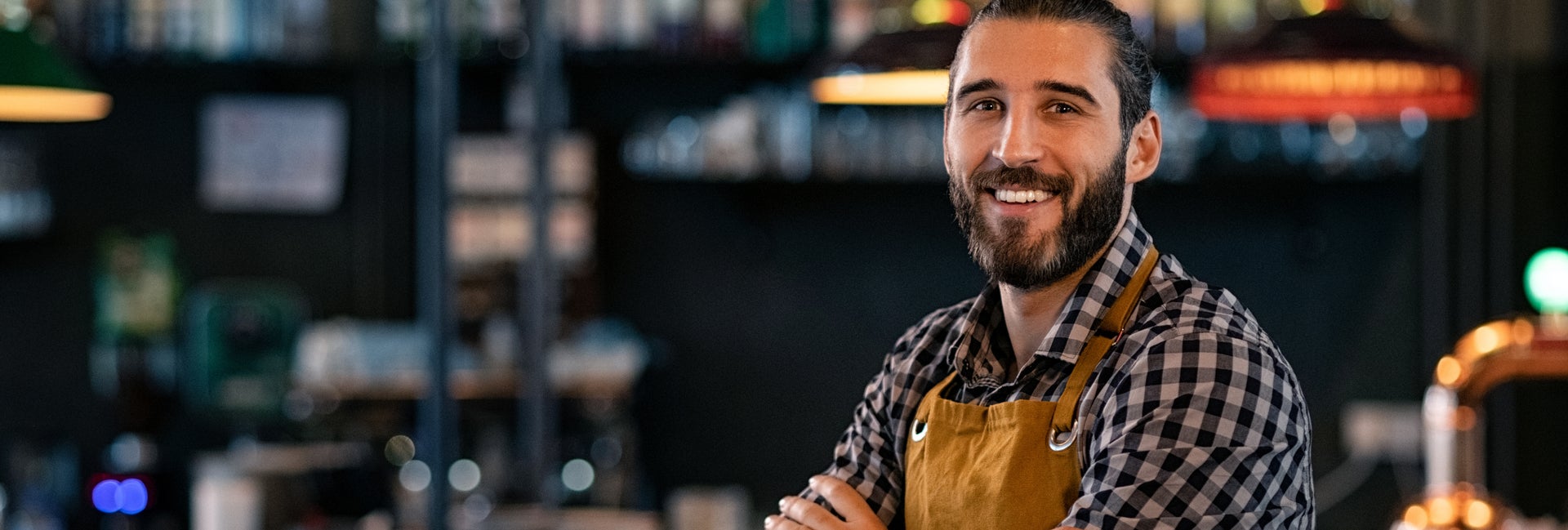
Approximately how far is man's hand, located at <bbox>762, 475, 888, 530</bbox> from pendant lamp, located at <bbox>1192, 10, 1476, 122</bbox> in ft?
5.39

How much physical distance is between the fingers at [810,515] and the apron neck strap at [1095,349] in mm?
256

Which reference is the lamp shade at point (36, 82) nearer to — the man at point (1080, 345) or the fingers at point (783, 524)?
the fingers at point (783, 524)

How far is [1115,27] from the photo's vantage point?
1319 millimetres

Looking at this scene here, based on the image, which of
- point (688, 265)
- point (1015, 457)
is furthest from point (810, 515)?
point (688, 265)

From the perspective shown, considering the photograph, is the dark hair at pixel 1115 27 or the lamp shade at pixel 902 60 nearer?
the dark hair at pixel 1115 27

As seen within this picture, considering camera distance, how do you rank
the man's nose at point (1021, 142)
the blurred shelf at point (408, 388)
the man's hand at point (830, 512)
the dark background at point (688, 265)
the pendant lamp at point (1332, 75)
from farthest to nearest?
the dark background at point (688, 265) < the blurred shelf at point (408, 388) < the pendant lamp at point (1332, 75) < the man's hand at point (830, 512) < the man's nose at point (1021, 142)

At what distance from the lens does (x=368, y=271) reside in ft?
16.9

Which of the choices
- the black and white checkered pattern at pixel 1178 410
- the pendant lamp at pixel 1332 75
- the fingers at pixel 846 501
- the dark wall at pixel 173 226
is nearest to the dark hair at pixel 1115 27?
the black and white checkered pattern at pixel 1178 410

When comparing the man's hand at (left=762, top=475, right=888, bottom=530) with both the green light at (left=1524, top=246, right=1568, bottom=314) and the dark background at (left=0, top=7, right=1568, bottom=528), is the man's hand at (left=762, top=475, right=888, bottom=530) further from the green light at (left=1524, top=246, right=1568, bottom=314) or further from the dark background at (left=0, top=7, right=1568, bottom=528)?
the dark background at (left=0, top=7, right=1568, bottom=528)

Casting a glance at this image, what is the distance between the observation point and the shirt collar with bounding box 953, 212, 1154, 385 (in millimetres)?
1305

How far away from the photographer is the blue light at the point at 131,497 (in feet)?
14.0

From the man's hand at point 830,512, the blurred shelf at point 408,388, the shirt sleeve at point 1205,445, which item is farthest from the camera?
the blurred shelf at point 408,388

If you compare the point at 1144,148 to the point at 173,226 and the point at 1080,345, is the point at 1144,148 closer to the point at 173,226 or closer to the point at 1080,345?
the point at 1080,345

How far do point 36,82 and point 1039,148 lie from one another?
7.11ft
